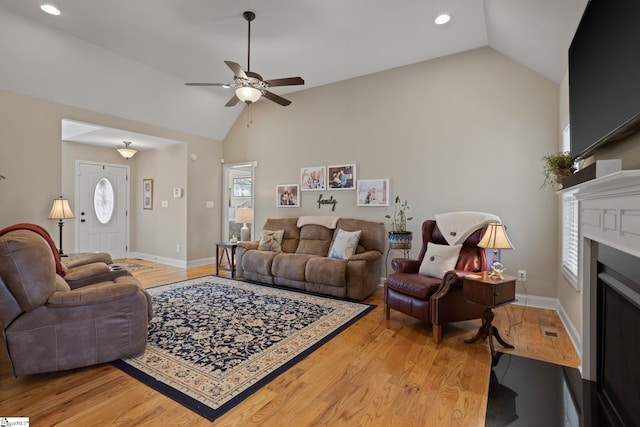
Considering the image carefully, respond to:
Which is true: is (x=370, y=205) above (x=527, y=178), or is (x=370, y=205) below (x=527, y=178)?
below

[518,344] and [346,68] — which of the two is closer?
[518,344]

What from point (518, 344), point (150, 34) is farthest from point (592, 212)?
point (150, 34)

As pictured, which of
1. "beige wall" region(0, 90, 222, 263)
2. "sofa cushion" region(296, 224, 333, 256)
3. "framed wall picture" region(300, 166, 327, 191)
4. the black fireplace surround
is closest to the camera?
the black fireplace surround

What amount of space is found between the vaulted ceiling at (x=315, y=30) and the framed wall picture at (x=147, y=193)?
10.3ft

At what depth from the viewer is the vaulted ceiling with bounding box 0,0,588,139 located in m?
3.02

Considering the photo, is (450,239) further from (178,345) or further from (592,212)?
(178,345)

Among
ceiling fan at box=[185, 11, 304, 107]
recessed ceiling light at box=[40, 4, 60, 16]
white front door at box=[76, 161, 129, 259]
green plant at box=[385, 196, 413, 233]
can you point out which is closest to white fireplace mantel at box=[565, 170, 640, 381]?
green plant at box=[385, 196, 413, 233]

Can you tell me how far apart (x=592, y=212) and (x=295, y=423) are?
2.17m

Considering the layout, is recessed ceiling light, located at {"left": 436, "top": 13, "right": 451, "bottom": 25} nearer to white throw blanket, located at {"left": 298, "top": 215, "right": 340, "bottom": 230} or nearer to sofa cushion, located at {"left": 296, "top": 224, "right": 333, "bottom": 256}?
white throw blanket, located at {"left": 298, "top": 215, "right": 340, "bottom": 230}

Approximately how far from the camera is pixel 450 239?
3350mm

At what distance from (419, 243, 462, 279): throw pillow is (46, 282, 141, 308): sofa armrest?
108 inches

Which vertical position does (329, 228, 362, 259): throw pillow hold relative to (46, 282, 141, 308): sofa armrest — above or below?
above

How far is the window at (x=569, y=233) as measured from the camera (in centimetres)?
286

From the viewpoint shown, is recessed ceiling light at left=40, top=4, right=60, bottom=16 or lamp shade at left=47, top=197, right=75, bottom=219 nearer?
recessed ceiling light at left=40, top=4, right=60, bottom=16
